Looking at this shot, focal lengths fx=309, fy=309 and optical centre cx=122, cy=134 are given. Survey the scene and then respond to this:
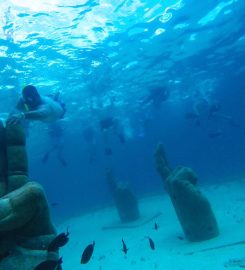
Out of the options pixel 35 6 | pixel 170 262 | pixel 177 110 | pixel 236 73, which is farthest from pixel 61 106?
pixel 177 110

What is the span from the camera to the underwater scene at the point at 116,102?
206 inches

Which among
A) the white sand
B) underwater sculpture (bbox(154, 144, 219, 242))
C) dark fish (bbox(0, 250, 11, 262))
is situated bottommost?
the white sand

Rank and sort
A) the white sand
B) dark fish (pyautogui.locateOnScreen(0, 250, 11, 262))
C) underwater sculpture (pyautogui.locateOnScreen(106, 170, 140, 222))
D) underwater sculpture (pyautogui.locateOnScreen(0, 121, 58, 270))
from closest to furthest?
underwater sculpture (pyautogui.locateOnScreen(0, 121, 58, 270)) → dark fish (pyautogui.locateOnScreen(0, 250, 11, 262)) → the white sand → underwater sculpture (pyautogui.locateOnScreen(106, 170, 140, 222))

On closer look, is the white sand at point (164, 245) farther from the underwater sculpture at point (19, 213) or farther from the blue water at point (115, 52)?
the underwater sculpture at point (19, 213)

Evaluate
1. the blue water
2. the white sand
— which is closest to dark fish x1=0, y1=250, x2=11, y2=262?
the white sand

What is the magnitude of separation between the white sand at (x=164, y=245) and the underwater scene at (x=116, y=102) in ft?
0.24

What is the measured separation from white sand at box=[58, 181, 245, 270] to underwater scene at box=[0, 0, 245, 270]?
0.24ft

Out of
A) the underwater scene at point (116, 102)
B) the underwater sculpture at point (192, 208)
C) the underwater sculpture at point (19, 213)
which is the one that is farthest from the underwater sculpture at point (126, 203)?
the underwater sculpture at point (19, 213)

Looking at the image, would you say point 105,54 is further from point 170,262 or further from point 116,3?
point 170,262

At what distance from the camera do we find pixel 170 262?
10680mm

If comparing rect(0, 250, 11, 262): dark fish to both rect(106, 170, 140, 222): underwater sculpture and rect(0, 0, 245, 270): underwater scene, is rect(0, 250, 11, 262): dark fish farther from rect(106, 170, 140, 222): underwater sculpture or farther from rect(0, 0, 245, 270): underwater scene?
rect(106, 170, 140, 222): underwater sculpture

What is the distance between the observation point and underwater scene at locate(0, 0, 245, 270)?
5.23 m

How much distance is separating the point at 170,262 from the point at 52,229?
696cm

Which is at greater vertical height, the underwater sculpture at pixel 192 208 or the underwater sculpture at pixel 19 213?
the underwater sculpture at pixel 19 213
